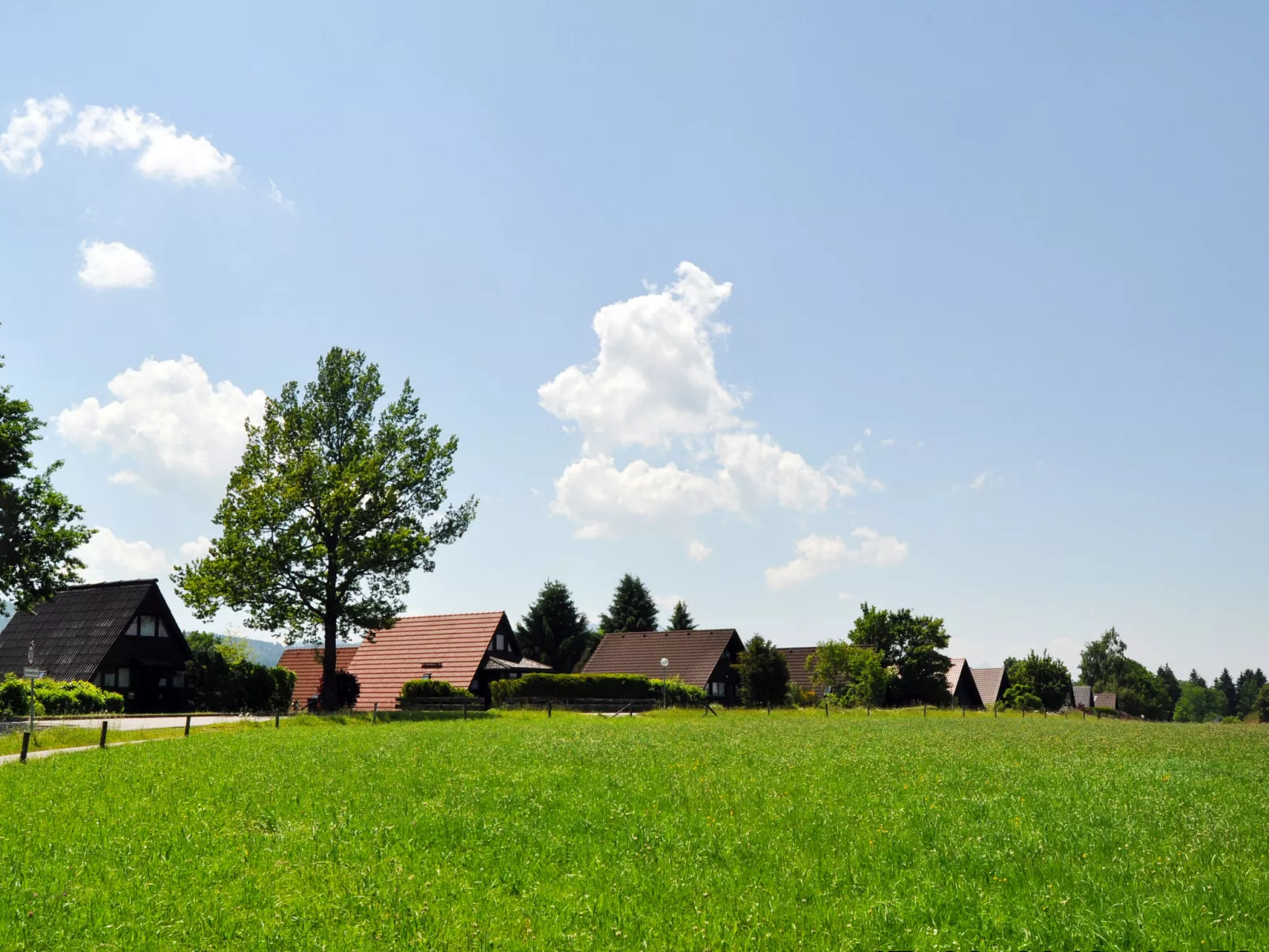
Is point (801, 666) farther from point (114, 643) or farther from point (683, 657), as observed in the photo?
point (114, 643)

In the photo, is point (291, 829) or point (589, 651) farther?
point (589, 651)

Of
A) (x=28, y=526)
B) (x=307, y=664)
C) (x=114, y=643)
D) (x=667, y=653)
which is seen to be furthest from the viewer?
(x=667, y=653)

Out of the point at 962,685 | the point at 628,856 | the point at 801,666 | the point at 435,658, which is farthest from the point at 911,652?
the point at 628,856

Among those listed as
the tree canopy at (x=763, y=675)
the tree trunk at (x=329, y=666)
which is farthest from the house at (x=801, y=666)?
the tree trunk at (x=329, y=666)

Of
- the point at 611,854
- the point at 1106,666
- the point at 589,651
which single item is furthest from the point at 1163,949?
the point at 1106,666

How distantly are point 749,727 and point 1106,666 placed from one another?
5876 inches

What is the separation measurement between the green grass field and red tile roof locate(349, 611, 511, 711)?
40.0 meters

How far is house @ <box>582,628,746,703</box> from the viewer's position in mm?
71688

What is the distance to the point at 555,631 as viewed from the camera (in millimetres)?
88000

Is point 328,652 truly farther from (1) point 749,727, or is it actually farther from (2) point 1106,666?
(2) point 1106,666

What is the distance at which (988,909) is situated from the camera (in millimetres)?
9211

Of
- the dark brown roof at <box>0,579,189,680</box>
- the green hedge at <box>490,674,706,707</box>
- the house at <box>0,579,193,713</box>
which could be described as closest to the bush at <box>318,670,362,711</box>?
the green hedge at <box>490,674,706,707</box>

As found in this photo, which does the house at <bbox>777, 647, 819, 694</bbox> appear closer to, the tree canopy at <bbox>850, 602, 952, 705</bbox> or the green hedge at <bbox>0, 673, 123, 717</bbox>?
the tree canopy at <bbox>850, 602, 952, 705</bbox>

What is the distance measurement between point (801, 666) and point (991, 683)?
1644 inches
